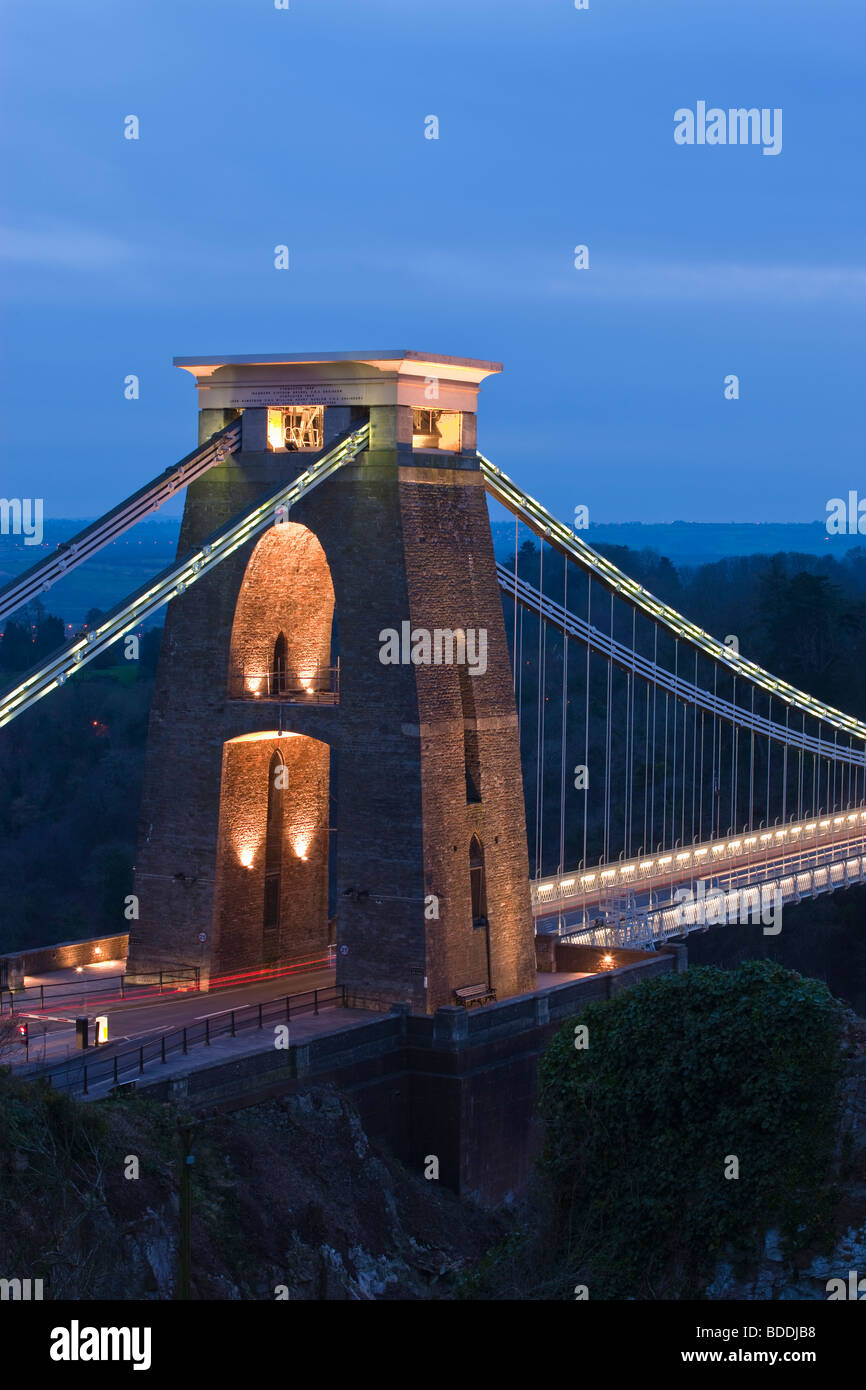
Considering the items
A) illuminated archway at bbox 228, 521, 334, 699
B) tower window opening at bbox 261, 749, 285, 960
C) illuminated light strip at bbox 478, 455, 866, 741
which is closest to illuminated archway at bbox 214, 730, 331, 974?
tower window opening at bbox 261, 749, 285, 960

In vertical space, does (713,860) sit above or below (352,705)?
below

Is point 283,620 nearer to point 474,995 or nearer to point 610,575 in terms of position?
point 474,995

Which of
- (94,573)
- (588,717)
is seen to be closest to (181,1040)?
(588,717)

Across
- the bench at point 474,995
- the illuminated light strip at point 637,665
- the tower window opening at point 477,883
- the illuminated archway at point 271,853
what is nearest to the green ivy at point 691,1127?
the bench at point 474,995

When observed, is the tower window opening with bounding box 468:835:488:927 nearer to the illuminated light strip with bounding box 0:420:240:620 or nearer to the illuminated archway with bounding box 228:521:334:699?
the illuminated archway with bounding box 228:521:334:699
